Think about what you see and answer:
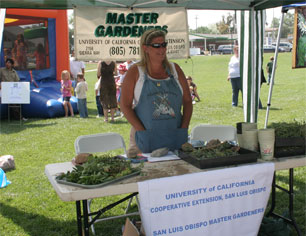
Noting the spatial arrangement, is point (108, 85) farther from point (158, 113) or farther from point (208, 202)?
point (208, 202)

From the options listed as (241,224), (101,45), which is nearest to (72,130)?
(101,45)

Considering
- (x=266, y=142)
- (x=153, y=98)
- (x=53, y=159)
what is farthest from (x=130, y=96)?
(x=53, y=159)

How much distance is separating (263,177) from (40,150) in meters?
4.98

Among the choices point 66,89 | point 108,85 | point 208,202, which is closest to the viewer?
point 208,202

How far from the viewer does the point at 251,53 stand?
469cm

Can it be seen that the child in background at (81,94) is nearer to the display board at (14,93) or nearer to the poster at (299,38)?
the display board at (14,93)

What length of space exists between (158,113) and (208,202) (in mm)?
955

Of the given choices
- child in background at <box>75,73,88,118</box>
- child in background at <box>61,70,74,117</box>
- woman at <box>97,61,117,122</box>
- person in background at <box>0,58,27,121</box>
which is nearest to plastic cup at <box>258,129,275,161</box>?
woman at <box>97,61,117,122</box>

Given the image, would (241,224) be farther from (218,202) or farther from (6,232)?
(6,232)

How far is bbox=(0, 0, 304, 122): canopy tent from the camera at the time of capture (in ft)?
13.3

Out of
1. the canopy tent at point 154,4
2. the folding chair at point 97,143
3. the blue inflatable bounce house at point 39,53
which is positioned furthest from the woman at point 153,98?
the blue inflatable bounce house at point 39,53

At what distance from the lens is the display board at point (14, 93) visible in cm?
927

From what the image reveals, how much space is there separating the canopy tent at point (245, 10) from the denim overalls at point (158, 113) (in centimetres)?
136

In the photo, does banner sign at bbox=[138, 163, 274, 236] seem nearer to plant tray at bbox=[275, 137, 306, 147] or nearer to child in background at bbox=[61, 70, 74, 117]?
plant tray at bbox=[275, 137, 306, 147]
